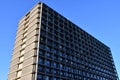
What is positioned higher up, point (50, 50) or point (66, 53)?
point (66, 53)

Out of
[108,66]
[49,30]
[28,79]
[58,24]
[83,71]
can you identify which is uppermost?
[58,24]

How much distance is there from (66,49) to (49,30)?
1011 centimetres

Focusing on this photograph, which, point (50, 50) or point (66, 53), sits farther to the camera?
point (66, 53)

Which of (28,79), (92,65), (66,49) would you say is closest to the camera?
(28,79)

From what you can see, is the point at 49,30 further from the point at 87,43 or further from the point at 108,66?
the point at 108,66

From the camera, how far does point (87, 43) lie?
7838 centimetres

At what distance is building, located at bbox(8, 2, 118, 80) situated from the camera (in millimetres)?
51062

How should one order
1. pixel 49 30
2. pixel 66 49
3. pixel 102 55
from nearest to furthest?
1. pixel 49 30
2. pixel 66 49
3. pixel 102 55

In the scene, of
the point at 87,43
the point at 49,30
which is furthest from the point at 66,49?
the point at 87,43

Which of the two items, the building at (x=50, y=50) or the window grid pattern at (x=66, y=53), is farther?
the window grid pattern at (x=66, y=53)

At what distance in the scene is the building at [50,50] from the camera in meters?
51.1

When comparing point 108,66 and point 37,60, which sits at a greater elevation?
point 108,66

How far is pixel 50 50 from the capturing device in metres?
55.1

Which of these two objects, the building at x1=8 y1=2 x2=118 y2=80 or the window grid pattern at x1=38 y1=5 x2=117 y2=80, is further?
the window grid pattern at x1=38 y1=5 x2=117 y2=80
